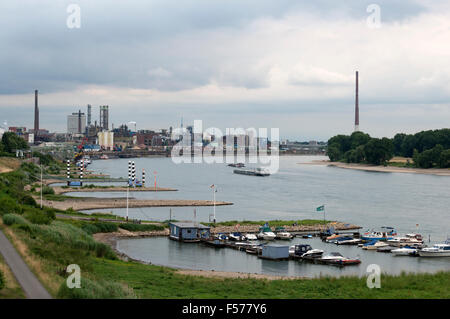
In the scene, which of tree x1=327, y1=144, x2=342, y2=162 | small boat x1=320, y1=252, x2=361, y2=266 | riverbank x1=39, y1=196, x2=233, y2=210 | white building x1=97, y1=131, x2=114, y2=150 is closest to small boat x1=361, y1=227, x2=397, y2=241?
small boat x1=320, y1=252, x2=361, y2=266

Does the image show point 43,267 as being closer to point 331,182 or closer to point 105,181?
point 105,181

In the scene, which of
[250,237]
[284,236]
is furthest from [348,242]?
[250,237]

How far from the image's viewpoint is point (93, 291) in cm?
984

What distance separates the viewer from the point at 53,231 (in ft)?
59.6

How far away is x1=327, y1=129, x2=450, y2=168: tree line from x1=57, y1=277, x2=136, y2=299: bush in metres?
77.5

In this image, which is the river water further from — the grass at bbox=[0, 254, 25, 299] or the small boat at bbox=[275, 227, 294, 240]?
the grass at bbox=[0, 254, 25, 299]

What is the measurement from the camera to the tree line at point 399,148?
83.8 metres

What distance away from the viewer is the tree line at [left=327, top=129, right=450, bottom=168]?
275 feet

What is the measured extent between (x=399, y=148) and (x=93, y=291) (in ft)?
360

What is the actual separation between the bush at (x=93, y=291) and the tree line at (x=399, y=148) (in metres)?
77.5

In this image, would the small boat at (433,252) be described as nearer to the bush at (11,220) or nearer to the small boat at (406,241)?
the small boat at (406,241)

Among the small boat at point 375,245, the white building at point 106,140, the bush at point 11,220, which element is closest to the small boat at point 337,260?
the small boat at point 375,245
